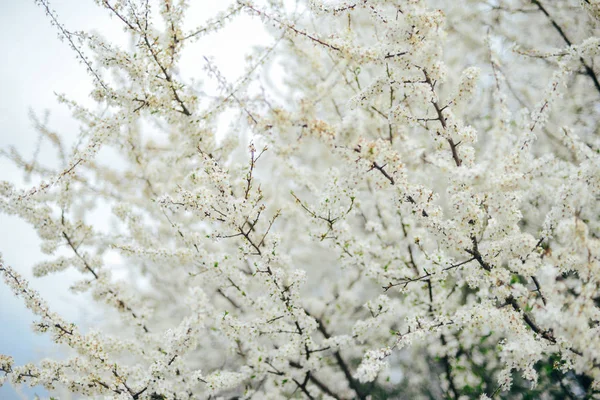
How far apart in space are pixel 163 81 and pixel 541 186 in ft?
14.1

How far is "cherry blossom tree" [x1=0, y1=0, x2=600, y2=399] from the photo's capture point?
2701 millimetres

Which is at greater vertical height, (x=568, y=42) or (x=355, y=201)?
(x=568, y=42)

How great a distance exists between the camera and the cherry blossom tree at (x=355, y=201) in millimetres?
2701

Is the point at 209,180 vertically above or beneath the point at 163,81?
beneath

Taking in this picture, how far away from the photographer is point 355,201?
3.87 meters

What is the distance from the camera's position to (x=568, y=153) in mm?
5168

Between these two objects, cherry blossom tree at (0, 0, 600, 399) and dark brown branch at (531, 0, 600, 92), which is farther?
dark brown branch at (531, 0, 600, 92)

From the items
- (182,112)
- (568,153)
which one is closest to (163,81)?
(182,112)

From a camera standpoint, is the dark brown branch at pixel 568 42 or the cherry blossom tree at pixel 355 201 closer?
the cherry blossom tree at pixel 355 201

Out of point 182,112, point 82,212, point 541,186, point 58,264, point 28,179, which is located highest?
point 28,179

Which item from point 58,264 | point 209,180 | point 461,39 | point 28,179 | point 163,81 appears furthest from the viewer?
point 461,39

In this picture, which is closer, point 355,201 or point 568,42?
point 355,201

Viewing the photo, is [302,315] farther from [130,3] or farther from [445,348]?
[130,3]

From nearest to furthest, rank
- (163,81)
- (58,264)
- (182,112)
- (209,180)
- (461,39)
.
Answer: (209,180), (163,81), (182,112), (58,264), (461,39)
